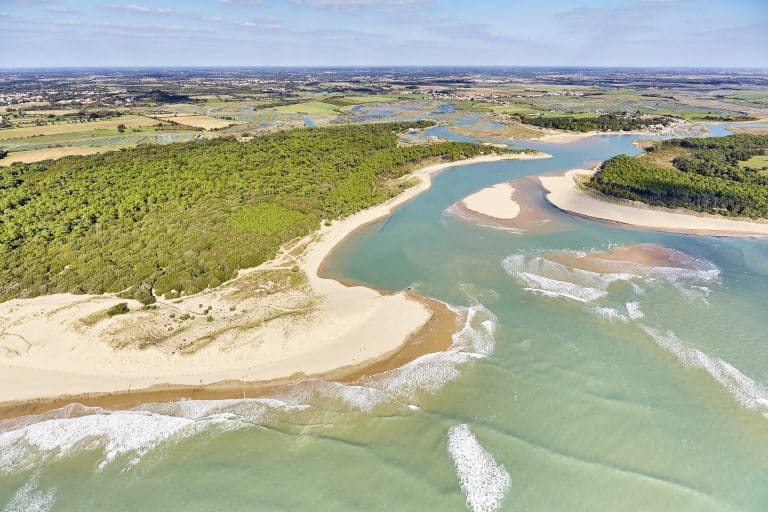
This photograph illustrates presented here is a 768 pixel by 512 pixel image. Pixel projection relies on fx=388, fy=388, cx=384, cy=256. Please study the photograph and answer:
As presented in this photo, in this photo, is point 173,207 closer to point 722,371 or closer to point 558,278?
point 558,278

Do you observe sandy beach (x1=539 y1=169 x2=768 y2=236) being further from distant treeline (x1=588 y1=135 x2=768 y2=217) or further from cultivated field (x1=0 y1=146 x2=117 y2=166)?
cultivated field (x1=0 y1=146 x2=117 y2=166)

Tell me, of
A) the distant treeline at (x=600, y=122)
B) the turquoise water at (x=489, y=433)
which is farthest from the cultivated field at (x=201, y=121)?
the turquoise water at (x=489, y=433)

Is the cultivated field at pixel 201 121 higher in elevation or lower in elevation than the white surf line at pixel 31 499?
higher

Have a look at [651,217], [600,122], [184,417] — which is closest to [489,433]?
[184,417]

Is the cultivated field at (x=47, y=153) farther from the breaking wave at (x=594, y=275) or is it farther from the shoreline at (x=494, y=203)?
the breaking wave at (x=594, y=275)

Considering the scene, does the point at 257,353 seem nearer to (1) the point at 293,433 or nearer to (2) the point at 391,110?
(1) the point at 293,433

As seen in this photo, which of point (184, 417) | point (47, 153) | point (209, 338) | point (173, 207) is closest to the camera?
point (184, 417)
